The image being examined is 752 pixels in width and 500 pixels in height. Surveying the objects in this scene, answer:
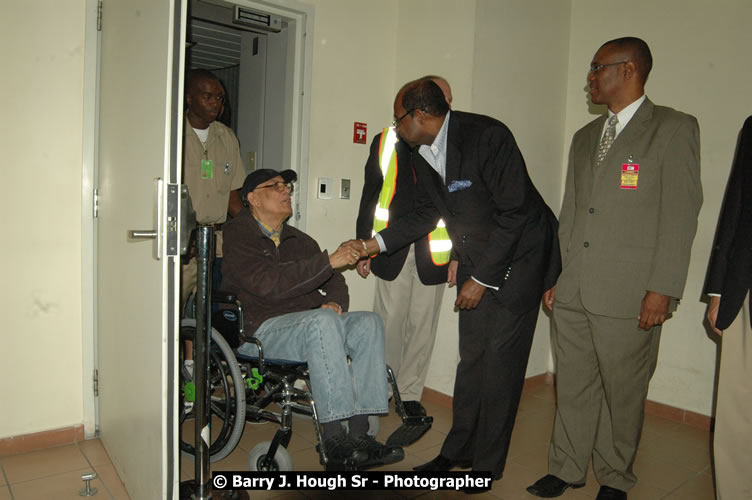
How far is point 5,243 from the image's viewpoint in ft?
7.66

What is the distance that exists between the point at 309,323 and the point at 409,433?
2.71ft

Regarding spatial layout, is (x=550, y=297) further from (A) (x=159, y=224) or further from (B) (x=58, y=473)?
(B) (x=58, y=473)

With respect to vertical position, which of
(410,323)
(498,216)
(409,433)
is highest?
(498,216)

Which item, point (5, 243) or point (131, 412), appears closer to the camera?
point (131, 412)

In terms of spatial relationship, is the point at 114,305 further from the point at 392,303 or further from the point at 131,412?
the point at 392,303

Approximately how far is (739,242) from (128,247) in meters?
2.05

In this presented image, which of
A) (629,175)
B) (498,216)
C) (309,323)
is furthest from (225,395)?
(629,175)

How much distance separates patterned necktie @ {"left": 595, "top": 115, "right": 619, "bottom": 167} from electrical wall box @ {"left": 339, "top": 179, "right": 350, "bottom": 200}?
5.22 ft

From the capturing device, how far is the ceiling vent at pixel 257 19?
3.03 meters

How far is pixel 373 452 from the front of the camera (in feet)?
6.85

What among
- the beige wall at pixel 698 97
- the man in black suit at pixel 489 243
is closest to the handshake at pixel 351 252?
the man in black suit at pixel 489 243

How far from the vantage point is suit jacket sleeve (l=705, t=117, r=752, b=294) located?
72.6 inches

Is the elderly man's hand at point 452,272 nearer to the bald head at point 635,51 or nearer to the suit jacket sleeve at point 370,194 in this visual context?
the suit jacket sleeve at point 370,194

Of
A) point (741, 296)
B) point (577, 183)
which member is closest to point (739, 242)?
point (741, 296)
